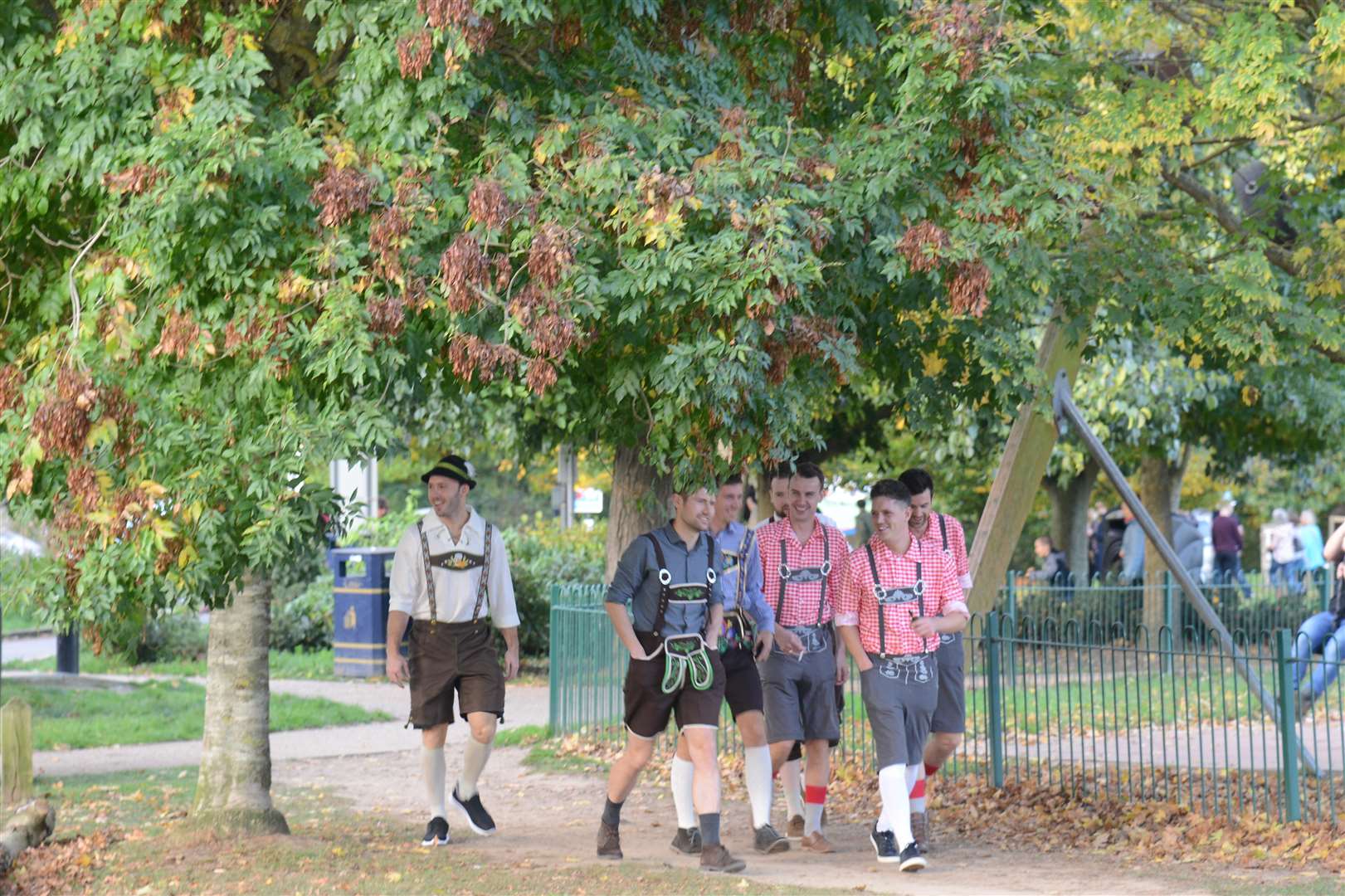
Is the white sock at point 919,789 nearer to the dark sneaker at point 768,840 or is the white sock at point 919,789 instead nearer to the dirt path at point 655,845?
the dirt path at point 655,845

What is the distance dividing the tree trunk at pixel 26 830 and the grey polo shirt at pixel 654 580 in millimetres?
3014

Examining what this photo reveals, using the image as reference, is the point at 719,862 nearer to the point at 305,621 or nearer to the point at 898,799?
the point at 898,799

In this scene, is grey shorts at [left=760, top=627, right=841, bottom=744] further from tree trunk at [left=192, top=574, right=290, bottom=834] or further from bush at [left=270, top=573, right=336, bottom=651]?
bush at [left=270, top=573, right=336, bottom=651]

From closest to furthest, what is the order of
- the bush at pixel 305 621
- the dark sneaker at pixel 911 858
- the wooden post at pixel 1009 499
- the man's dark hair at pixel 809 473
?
the dark sneaker at pixel 911 858 < the man's dark hair at pixel 809 473 < the wooden post at pixel 1009 499 < the bush at pixel 305 621

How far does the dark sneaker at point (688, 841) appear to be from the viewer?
7980 millimetres

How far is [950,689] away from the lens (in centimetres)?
841

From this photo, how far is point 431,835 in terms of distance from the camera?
8344 millimetres

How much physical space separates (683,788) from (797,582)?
1119 millimetres

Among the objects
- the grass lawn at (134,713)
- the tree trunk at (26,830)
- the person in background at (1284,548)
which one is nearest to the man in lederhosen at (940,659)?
the tree trunk at (26,830)

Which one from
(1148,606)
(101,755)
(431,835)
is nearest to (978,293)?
(431,835)

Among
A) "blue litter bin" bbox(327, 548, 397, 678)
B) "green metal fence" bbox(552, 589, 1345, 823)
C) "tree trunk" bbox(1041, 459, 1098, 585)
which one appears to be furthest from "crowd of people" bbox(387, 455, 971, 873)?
"tree trunk" bbox(1041, 459, 1098, 585)

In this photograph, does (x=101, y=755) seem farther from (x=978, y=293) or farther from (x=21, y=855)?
(x=978, y=293)

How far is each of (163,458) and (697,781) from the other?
9.14 ft

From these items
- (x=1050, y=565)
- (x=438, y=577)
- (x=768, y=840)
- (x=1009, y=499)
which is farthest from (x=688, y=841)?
(x=1050, y=565)
